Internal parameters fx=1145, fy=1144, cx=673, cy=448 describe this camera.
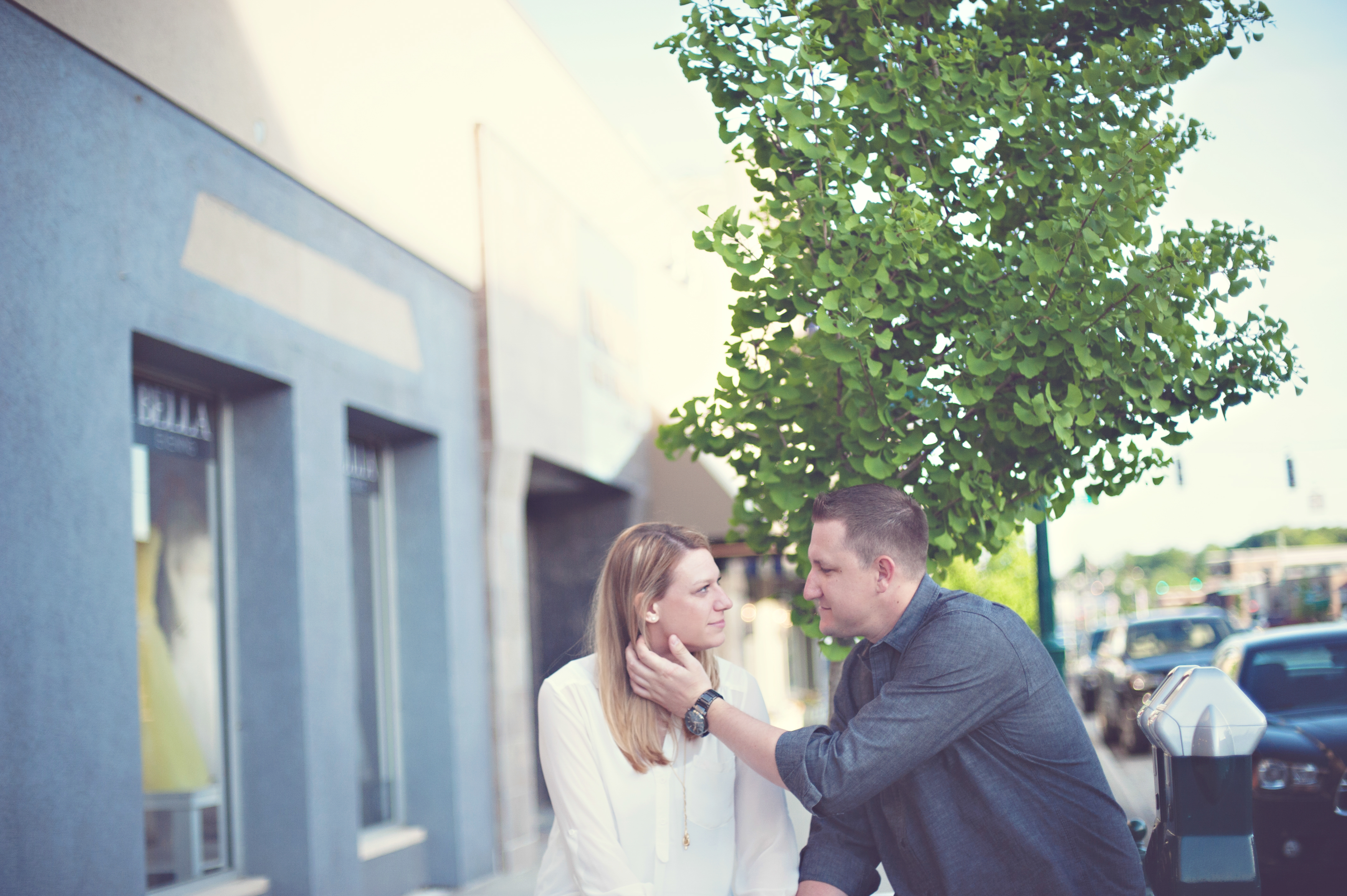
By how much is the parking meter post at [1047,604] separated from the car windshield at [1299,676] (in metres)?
1.32

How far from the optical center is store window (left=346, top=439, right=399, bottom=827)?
7926 millimetres

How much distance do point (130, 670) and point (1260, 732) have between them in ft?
14.7

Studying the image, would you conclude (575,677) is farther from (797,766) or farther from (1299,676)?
(1299,676)

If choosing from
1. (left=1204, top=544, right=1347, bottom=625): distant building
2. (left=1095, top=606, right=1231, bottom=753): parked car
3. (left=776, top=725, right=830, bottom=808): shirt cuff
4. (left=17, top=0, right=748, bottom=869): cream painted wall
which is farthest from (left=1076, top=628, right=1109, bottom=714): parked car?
(left=776, top=725, right=830, bottom=808): shirt cuff

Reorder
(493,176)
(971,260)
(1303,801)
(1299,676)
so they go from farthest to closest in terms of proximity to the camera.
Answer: (493,176) → (1299,676) → (1303,801) → (971,260)

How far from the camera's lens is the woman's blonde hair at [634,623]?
2.88m

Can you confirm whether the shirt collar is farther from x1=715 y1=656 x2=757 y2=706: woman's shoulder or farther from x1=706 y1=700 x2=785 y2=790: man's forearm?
x1=715 y1=656 x2=757 y2=706: woman's shoulder

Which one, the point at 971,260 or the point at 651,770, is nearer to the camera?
the point at 651,770

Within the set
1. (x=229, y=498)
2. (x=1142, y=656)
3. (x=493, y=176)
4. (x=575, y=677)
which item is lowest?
(x=1142, y=656)

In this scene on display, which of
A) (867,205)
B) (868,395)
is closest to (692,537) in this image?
(868,395)

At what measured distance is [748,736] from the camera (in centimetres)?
263

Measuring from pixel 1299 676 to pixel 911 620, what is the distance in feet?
21.5

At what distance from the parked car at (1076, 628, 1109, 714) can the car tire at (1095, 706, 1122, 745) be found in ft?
2.89

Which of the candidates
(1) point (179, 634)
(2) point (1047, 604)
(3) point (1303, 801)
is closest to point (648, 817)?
(1) point (179, 634)
